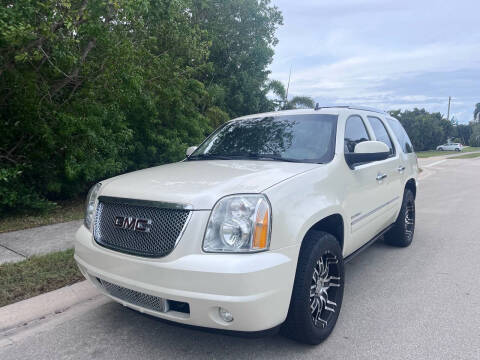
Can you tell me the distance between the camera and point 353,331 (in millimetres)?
3098

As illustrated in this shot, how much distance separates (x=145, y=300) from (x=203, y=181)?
0.90 meters

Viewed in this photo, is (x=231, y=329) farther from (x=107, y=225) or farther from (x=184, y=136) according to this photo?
(x=184, y=136)

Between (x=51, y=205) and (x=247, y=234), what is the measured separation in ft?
18.4

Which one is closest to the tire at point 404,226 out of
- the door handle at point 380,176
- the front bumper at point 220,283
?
the door handle at point 380,176

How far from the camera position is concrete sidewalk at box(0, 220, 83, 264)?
4.59 meters

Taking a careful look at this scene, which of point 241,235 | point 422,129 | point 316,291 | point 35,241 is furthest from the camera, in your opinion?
point 422,129

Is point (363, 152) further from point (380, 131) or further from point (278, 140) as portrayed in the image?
point (380, 131)

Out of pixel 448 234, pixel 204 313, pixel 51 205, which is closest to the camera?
pixel 204 313

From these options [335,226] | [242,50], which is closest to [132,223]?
[335,226]

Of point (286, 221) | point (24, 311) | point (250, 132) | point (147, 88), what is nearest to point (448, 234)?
point (250, 132)

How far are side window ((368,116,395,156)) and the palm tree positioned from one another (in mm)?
17277

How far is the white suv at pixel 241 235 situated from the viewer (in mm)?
2318

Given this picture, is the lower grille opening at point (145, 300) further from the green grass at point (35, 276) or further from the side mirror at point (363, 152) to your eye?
the side mirror at point (363, 152)

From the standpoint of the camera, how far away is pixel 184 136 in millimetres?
10211
